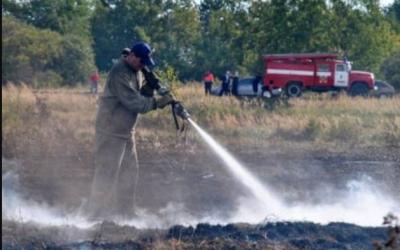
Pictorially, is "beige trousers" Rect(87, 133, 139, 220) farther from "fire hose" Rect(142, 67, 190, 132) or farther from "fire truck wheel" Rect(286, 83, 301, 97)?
"fire truck wheel" Rect(286, 83, 301, 97)

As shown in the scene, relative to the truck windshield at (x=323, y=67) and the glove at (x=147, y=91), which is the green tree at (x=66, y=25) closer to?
the truck windshield at (x=323, y=67)

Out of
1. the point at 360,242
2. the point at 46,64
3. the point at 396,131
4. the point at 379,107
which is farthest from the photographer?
the point at 46,64

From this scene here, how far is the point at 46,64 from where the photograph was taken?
1614 inches

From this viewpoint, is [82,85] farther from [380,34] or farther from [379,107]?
[379,107]

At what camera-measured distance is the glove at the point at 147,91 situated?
1027 centimetres

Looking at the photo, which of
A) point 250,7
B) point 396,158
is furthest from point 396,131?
point 250,7

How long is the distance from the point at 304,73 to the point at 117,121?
1156 inches

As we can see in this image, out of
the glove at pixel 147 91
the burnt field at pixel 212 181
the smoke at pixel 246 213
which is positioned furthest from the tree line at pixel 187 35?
the glove at pixel 147 91

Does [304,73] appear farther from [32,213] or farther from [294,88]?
[32,213]

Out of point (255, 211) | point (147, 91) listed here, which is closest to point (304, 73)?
point (255, 211)

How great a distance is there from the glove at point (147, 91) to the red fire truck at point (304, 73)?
2798cm

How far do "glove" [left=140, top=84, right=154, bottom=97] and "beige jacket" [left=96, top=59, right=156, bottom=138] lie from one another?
0.17 feet

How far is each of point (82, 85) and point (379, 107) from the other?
2108 centimetres

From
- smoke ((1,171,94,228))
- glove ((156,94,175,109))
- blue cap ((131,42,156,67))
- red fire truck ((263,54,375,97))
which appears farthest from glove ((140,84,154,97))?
red fire truck ((263,54,375,97))
